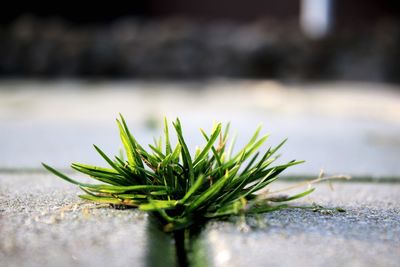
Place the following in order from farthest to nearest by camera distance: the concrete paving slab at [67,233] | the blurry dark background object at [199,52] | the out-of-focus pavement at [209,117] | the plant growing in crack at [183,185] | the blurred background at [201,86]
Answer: the blurry dark background object at [199,52] < the blurred background at [201,86] < the out-of-focus pavement at [209,117] < the plant growing in crack at [183,185] < the concrete paving slab at [67,233]

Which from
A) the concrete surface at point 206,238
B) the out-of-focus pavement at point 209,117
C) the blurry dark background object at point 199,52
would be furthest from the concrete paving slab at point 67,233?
the blurry dark background object at point 199,52

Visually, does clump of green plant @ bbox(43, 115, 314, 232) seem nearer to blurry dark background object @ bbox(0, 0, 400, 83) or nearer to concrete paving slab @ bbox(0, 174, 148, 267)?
concrete paving slab @ bbox(0, 174, 148, 267)

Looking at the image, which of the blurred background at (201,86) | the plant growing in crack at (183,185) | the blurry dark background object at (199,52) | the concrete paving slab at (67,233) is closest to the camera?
the concrete paving slab at (67,233)

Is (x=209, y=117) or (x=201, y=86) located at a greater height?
(x=201, y=86)

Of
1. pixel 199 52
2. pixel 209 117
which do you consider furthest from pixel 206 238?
pixel 199 52

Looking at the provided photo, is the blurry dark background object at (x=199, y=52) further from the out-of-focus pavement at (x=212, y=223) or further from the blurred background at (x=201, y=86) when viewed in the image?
the out-of-focus pavement at (x=212, y=223)

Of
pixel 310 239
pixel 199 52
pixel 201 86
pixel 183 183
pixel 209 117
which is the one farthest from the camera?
pixel 199 52

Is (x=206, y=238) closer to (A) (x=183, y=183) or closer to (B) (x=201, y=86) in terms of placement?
(A) (x=183, y=183)
